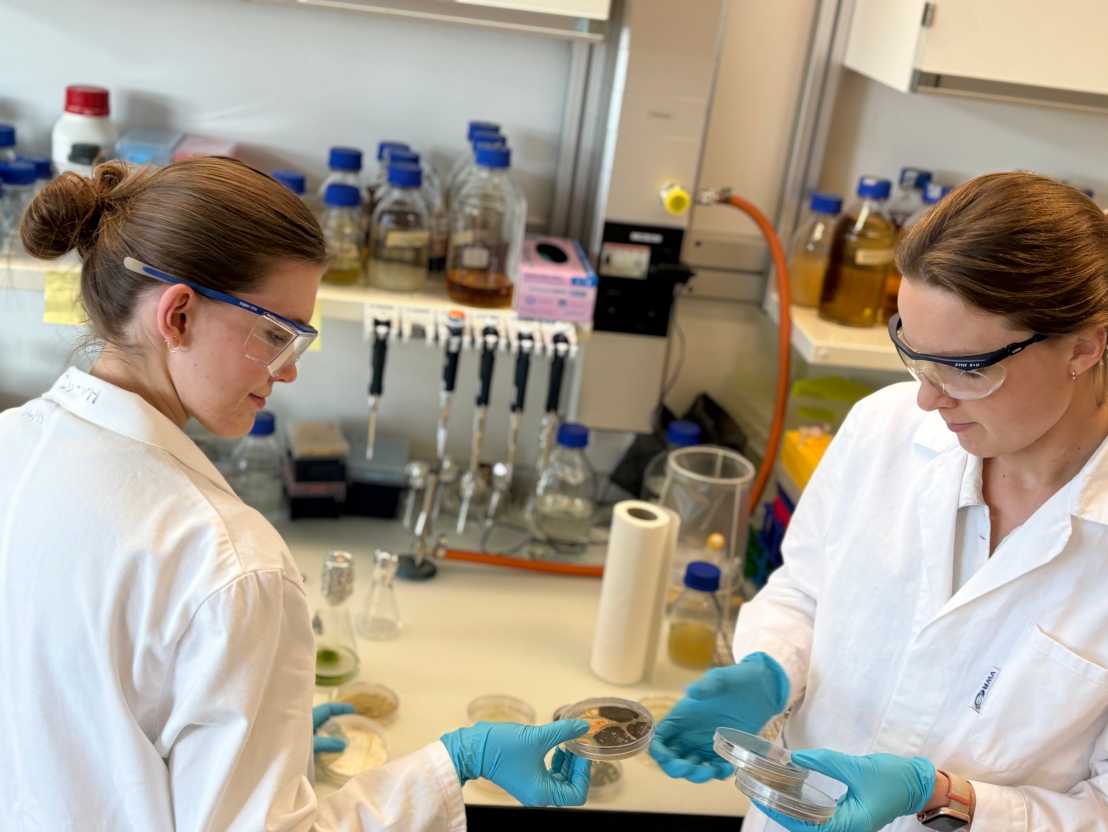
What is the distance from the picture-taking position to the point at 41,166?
6.60 ft

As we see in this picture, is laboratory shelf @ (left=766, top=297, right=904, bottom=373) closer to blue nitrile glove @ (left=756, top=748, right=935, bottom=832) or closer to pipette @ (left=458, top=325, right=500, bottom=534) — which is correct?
pipette @ (left=458, top=325, right=500, bottom=534)

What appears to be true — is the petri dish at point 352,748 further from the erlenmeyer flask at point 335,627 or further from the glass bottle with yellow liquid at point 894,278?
the glass bottle with yellow liquid at point 894,278

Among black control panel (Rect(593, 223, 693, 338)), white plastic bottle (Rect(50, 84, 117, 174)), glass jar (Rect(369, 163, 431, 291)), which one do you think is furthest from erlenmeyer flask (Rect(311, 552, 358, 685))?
white plastic bottle (Rect(50, 84, 117, 174))

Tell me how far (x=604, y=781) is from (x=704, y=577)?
0.41 m

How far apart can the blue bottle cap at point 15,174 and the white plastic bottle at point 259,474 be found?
0.59m

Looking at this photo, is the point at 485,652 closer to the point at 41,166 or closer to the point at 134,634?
the point at 134,634

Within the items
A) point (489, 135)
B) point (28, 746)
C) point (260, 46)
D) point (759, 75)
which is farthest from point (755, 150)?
point (28, 746)

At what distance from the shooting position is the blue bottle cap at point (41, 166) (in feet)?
6.56

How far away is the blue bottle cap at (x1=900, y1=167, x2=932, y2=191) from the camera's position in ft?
7.43

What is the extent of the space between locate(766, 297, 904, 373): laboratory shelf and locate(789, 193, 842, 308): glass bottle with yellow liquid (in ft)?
0.27

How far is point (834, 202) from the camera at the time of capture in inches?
85.4

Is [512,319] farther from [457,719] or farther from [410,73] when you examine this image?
[457,719]

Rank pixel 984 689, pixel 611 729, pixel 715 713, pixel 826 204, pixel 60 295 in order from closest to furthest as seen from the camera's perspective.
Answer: pixel 984 689
pixel 611 729
pixel 715 713
pixel 60 295
pixel 826 204

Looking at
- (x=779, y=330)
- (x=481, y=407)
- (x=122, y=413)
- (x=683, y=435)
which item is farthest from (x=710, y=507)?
(x=122, y=413)
